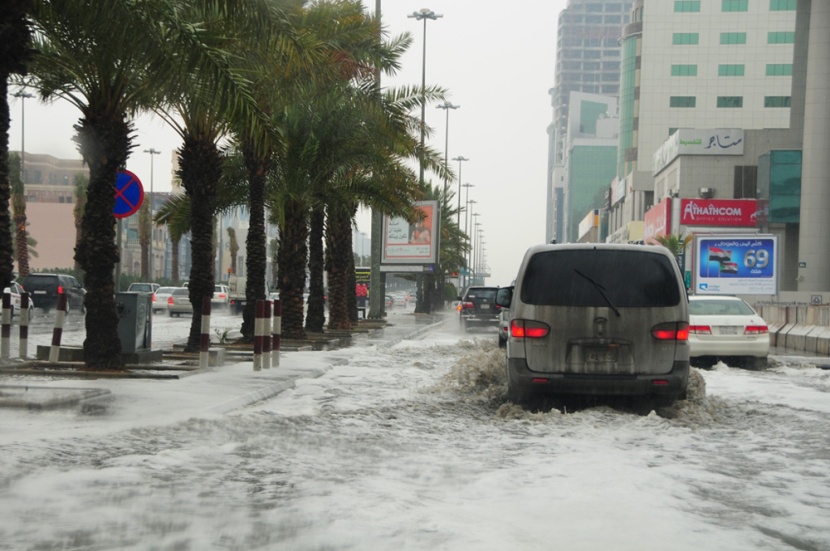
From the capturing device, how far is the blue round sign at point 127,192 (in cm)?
1480

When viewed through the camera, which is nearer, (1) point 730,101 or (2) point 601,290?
(2) point 601,290

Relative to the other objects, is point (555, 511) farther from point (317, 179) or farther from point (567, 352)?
point (317, 179)

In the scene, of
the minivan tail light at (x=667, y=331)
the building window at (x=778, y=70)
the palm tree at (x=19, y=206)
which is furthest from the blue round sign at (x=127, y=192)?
the building window at (x=778, y=70)

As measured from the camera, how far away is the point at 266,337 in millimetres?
15953

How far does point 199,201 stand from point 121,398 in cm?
846

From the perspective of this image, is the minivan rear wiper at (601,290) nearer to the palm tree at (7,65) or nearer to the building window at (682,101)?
the palm tree at (7,65)

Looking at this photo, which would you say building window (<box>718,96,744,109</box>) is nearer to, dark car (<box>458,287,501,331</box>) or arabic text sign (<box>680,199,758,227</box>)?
arabic text sign (<box>680,199,758,227</box>)

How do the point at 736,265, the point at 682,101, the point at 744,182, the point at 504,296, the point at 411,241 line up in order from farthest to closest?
the point at 682,101
the point at 744,182
the point at 411,241
the point at 736,265
the point at 504,296

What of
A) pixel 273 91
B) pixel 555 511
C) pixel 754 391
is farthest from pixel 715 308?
pixel 555 511

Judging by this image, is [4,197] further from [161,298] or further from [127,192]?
[161,298]

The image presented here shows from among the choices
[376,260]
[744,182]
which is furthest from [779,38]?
[376,260]

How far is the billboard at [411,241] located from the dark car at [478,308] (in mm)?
9399

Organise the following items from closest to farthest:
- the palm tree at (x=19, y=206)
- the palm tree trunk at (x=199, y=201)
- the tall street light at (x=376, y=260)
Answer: the palm tree trunk at (x=199, y=201) → the tall street light at (x=376, y=260) → the palm tree at (x=19, y=206)

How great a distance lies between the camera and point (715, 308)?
19.1 metres
